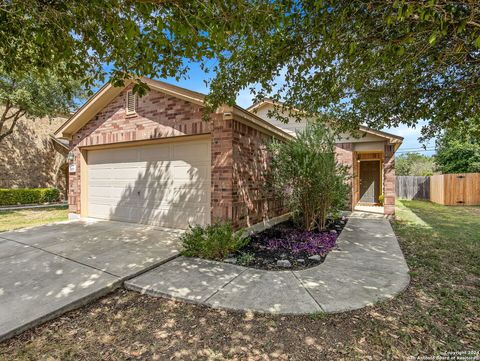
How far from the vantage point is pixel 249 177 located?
6.59m

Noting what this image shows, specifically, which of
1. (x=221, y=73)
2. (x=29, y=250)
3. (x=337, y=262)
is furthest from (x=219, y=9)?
(x=29, y=250)

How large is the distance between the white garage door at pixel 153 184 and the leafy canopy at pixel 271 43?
7.08 feet

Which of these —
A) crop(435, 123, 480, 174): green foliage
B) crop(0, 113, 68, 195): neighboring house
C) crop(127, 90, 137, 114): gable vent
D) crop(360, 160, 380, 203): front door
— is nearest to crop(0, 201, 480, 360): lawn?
crop(127, 90, 137, 114): gable vent

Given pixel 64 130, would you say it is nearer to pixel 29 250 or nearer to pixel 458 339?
pixel 29 250

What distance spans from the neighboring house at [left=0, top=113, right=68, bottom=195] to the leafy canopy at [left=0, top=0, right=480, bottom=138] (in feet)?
43.6

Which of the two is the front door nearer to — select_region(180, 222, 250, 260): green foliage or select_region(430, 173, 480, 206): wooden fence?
select_region(430, 173, 480, 206): wooden fence

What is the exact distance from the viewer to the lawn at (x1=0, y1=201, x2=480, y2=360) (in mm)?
2412

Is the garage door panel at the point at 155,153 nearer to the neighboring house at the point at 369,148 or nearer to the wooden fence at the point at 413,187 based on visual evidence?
the neighboring house at the point at 369,148

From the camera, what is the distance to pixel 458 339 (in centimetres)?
255

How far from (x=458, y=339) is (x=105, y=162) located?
30.7 ft

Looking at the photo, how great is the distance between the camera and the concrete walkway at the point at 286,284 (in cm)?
317

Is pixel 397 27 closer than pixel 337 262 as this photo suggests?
Yes

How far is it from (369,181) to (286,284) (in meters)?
13.6

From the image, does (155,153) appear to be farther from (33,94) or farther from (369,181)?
(369,181)
